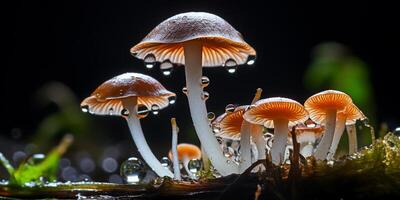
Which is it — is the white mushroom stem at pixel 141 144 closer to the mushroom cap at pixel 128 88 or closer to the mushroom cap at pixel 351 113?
the mushroom cap at pixel 128 88

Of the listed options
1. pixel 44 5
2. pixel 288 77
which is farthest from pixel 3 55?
pixel 288 77

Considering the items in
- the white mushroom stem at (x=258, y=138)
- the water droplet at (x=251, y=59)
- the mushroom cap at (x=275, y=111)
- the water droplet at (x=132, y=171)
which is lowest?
the water droplet at (x=132, y=171)

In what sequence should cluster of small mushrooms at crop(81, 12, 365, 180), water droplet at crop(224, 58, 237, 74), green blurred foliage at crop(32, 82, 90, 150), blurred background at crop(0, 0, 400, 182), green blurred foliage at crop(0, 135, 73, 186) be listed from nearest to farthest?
green blurred foliage at crop(0, 135, 73, 186) → cluster of small mushrooms at crop(81, 12, 365, 180) → water droplet at crop(224, 58, 237, 74) → green blurred foliage at crop(32, 82, 90, 150) → blurred background at crop(0, 0, 400, 182)

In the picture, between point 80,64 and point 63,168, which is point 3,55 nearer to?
point 80,64

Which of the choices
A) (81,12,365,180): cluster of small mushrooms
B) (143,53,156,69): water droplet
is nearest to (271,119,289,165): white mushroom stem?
(81,12,365,180): cluster of small mushrooms

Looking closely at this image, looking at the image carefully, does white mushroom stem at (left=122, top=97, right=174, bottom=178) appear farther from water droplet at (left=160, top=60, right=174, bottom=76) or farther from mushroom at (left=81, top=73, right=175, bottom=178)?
water droplet at (left=160, top=60, right=174, bottom=76)

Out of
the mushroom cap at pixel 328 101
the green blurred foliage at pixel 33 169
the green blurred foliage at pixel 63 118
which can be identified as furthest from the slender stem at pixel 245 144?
the green blurred foliage at pixel 63 118
